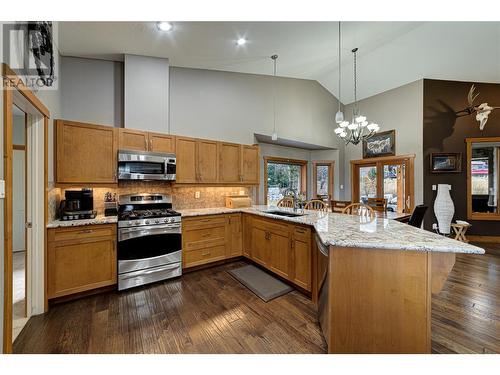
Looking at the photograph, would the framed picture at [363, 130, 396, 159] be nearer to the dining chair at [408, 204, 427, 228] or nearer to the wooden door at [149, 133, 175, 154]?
the dining chair at [408, 204, 427, 228]

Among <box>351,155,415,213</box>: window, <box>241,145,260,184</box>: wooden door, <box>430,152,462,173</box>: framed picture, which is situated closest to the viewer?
<box>241,145,260,184</box>: wooden door

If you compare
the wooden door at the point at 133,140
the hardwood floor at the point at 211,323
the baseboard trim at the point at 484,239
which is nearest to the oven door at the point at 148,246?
the hardwood floor at the point at 211,323

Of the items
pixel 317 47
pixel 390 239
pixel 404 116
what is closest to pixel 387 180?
pixel 404 116

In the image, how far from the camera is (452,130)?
5.04 metres

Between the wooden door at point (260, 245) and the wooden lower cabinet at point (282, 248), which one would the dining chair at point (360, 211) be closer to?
the wooden lower cabinet at point (282, 248)

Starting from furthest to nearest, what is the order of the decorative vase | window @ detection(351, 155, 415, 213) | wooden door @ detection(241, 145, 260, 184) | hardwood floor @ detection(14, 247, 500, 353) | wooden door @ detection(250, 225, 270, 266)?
window @ detection(351, 155, 415, 213), the decorative vase, wooden door @ detection(241, 145, 260, 184), wooden door @ detection(250, 225, 270, 266), hardwood floor @ detection(14, 247, 500, 353)

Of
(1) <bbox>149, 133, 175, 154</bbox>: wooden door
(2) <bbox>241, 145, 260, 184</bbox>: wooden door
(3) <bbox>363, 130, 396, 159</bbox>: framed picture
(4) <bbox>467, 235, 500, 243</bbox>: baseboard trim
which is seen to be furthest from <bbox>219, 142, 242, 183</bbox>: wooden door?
(4) <bbox>467, 235, 500, 243</bbox>: baseboard trim

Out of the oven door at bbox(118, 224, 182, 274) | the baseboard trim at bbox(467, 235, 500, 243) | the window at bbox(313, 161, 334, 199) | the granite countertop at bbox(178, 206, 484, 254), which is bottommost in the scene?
the baseboard trim at bbox(467, 235, 500, 243)

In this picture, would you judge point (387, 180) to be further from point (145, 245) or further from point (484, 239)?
point (145, 245)

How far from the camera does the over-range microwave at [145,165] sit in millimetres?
2811

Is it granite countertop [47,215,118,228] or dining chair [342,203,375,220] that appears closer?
granite countertop [47,215,118,228]

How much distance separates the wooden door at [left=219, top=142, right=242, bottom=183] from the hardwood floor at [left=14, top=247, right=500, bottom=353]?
180 cm

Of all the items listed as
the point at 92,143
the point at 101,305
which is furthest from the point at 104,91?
the point at 101,305

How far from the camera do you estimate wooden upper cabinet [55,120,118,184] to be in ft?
8.18
